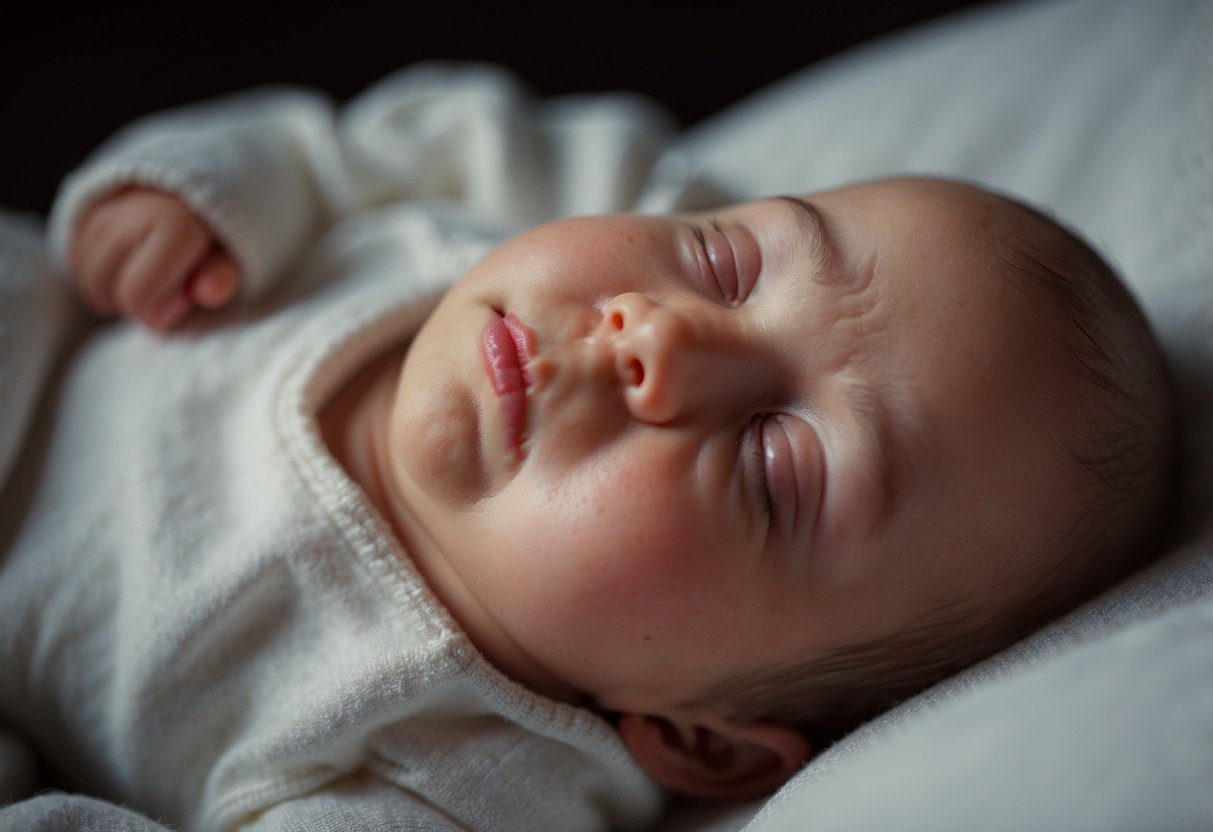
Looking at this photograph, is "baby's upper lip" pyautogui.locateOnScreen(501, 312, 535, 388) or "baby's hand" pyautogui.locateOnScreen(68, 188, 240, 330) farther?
"baby's hand" pyautogui.locateOnScreen(68, 188, 240, 330)

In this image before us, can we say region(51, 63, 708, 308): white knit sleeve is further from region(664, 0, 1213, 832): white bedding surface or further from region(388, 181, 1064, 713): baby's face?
region(388, 181, 1064, 713): baby's face

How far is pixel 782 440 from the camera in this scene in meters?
0.86

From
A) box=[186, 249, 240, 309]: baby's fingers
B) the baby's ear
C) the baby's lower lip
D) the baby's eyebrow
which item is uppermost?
the baby's eyebrow

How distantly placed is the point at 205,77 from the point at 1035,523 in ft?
5.40

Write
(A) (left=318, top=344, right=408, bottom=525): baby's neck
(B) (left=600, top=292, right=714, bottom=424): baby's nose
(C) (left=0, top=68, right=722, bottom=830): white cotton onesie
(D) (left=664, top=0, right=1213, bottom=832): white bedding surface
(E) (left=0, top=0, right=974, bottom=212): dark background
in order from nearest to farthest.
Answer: (D) (left=664, top=0, right=1213, bottom=832): white bedding surface, (B) (left=600, top=292, right=714, bottom=424): baby's nose, (C) (left=0, top=68, right=722, bottom=830): white cotton onesie, (A) (left=318, top=344, right=408, bottom=525): baby's neck, (E) (left=0, top=0, right=974, bottom=212): dark background

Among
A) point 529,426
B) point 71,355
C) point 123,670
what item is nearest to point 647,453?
point 529,426

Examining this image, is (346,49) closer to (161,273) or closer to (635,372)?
(161,273)

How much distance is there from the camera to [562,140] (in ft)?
4.97

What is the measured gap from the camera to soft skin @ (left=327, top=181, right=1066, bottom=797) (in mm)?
841

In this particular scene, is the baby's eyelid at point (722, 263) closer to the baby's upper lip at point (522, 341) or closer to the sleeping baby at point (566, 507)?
the sleeping baby at point (566, 507)

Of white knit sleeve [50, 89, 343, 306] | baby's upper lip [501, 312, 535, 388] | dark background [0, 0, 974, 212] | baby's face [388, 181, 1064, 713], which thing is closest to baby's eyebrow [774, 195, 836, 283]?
baby's face [388, 181, 1064, 713]

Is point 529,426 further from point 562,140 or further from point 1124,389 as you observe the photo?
point 562,140

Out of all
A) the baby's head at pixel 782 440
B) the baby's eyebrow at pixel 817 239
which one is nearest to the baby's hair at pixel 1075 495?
the baby's head at pixel 782 440

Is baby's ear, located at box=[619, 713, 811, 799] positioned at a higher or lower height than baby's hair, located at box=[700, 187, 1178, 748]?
lower
